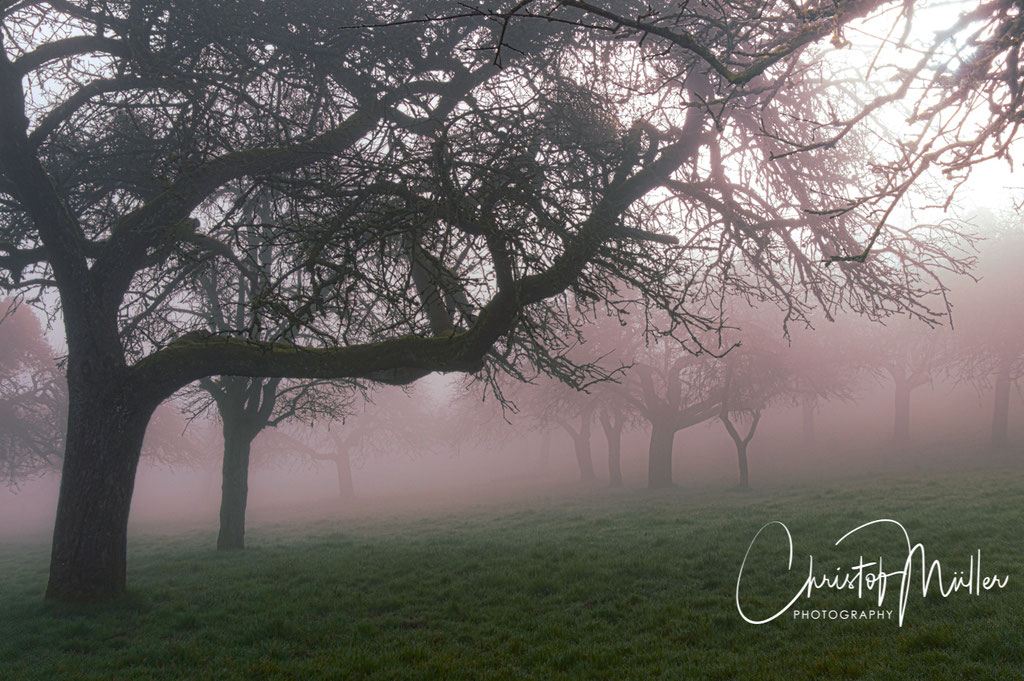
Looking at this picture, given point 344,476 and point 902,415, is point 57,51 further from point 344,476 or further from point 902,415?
point 902,415

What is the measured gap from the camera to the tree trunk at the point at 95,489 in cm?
844

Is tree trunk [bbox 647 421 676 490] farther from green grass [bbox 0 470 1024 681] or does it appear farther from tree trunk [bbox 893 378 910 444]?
green grass [bbox 0 470 1024 681]

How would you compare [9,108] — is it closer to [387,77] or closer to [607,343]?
[387,77]

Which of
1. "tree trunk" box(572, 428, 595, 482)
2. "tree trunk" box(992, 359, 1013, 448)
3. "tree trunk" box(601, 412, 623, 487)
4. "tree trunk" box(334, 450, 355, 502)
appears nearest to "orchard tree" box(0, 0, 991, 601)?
"tree trunk" box(601, 412, 623, 487)

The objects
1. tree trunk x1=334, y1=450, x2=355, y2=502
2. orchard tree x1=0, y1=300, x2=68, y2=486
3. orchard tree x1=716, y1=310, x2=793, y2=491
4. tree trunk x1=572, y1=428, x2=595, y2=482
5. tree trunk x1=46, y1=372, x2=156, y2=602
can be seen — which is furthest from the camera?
tree trunk x1=334, y1=450, x2=355, y2=502

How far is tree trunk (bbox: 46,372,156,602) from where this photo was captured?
8438 mm

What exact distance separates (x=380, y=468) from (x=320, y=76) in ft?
184

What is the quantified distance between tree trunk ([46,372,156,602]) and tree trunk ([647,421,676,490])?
22425 millimetres

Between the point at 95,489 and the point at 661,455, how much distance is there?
23.4 metres

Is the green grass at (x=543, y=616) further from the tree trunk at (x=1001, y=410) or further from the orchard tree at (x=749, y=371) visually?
the tree trunk at (x=1001, y=410)

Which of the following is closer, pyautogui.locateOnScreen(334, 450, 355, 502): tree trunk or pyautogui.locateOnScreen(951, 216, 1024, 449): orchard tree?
pyautogui.locateOnScreen(951, 216, 1024, 449): orchard tree

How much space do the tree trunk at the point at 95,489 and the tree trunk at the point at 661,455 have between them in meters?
22.4

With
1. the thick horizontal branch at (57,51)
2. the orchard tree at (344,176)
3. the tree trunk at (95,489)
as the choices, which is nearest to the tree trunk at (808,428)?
the orchard tree at (344,176)
